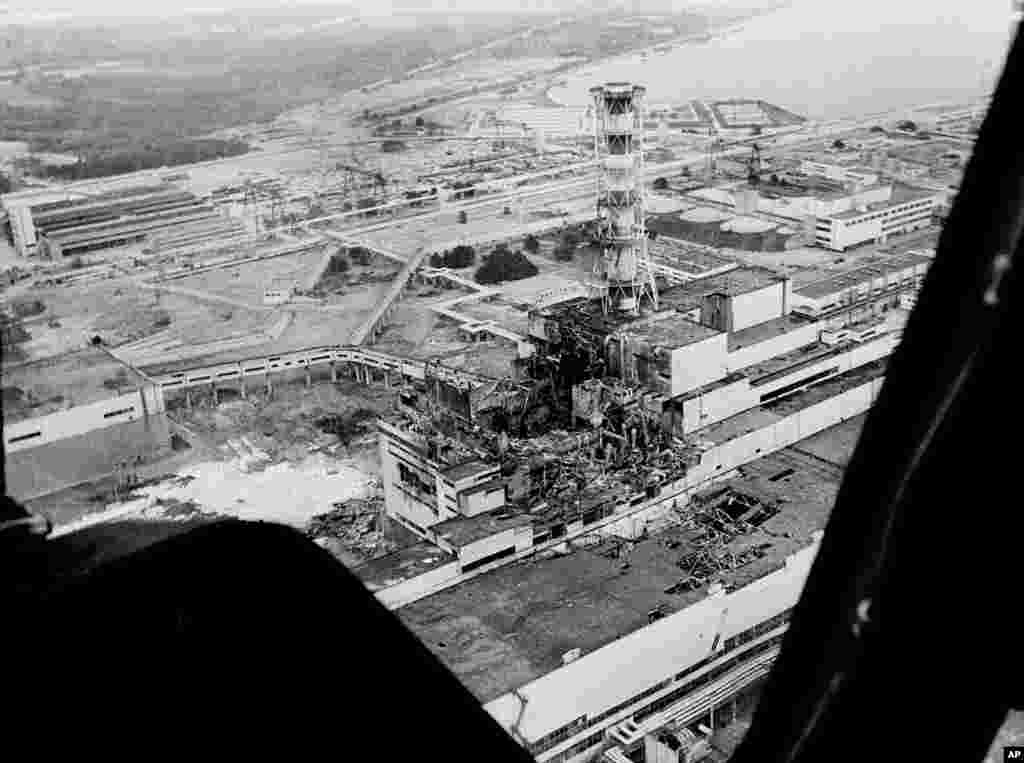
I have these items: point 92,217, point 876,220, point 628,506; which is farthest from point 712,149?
point 628,506

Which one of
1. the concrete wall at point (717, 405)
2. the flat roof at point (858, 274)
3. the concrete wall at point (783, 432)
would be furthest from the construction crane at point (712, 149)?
the concrete wall at point (717, 405)

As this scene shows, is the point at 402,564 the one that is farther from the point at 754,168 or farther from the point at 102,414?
the point at 754,168

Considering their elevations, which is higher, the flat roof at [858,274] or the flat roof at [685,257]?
the flat roof at [858,274]

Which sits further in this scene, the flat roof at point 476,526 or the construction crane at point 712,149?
the construction crane at point 712,149

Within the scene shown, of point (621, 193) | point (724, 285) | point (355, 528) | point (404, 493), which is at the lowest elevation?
point (355, 528)

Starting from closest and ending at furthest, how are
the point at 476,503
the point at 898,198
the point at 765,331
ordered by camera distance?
the point at 476,503, the point at 765,331, the point at 898,198

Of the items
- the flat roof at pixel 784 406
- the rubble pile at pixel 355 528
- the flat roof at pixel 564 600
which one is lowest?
the rubble pile at pixel 355 528

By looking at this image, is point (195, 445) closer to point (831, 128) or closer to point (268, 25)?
point (831, 128)

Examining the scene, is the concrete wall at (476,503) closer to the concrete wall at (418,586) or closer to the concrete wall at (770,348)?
the concrete wall at (418,586)
